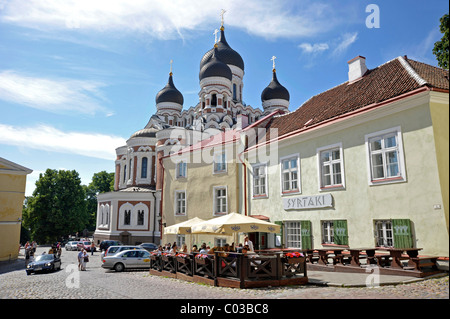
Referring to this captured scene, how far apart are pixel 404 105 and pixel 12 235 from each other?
32342 mm

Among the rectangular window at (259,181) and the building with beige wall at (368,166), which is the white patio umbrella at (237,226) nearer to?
the building with beige wall at (368,166)

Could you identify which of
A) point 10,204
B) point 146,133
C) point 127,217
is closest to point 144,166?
point 146,133

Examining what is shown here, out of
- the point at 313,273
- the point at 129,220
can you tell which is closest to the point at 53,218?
the point at 129,220

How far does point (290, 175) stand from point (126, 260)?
1067cm

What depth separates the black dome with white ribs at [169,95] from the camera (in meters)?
57.0

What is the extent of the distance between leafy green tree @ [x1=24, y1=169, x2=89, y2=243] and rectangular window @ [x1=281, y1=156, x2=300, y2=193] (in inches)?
1630

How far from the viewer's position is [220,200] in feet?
72.7

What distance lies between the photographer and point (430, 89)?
11719 mm

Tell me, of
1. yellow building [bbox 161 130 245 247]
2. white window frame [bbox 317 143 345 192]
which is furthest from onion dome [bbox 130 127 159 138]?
white window frame [bbox 317 143 345 192]

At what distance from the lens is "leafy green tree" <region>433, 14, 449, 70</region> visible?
14.8m

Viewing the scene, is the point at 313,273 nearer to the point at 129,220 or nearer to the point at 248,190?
the point at 248,190

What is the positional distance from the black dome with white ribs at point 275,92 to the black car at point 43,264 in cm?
4208

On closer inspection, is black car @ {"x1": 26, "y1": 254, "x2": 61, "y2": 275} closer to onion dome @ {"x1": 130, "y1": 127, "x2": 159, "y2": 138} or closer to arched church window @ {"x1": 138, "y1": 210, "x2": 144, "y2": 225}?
arched church window @ {"x1": 138, "y1": 210, "x2": 144, "y2": 225}

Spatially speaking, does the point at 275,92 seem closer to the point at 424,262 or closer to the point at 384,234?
the point at 384,234
